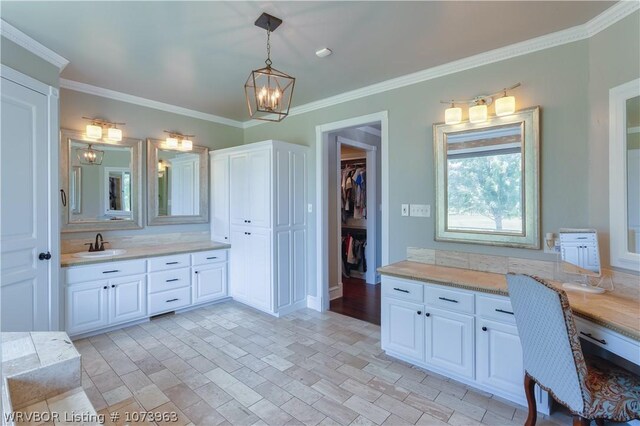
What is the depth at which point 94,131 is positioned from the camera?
342 centimetres

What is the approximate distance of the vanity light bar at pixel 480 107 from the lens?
246 cm

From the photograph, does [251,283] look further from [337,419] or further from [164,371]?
[337,419]

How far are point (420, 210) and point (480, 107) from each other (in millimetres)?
1030

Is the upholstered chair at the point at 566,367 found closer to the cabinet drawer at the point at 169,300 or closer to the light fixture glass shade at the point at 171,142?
the cabinet drawer at the point at 169,300

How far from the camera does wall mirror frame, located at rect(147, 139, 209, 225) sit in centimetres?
397

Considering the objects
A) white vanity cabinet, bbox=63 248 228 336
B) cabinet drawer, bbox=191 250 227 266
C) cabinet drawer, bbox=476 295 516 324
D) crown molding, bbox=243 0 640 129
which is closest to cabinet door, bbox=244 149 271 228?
cabinet drawer, bbox=191 250 227 266

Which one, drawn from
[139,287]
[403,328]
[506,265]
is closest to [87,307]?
[139,287]

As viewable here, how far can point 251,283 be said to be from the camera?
396cm

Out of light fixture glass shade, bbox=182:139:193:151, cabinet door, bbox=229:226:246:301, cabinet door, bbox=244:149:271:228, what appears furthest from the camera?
light fixture glass shade, bbox=182:139:193:151

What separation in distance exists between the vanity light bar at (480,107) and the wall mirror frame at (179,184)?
328cm

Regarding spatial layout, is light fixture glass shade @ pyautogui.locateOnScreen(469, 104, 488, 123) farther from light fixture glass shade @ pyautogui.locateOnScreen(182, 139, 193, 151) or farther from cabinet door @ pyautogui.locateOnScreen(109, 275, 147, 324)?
cabinet door @ pyautogui.locateOnScreen(109, 275, 147, 324)

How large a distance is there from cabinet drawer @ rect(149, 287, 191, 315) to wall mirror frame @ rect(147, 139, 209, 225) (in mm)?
935

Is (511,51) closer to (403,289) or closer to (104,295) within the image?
(403,289)

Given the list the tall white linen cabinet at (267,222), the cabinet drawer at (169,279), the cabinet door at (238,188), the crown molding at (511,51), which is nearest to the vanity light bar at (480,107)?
the crown molding at (511,51)
